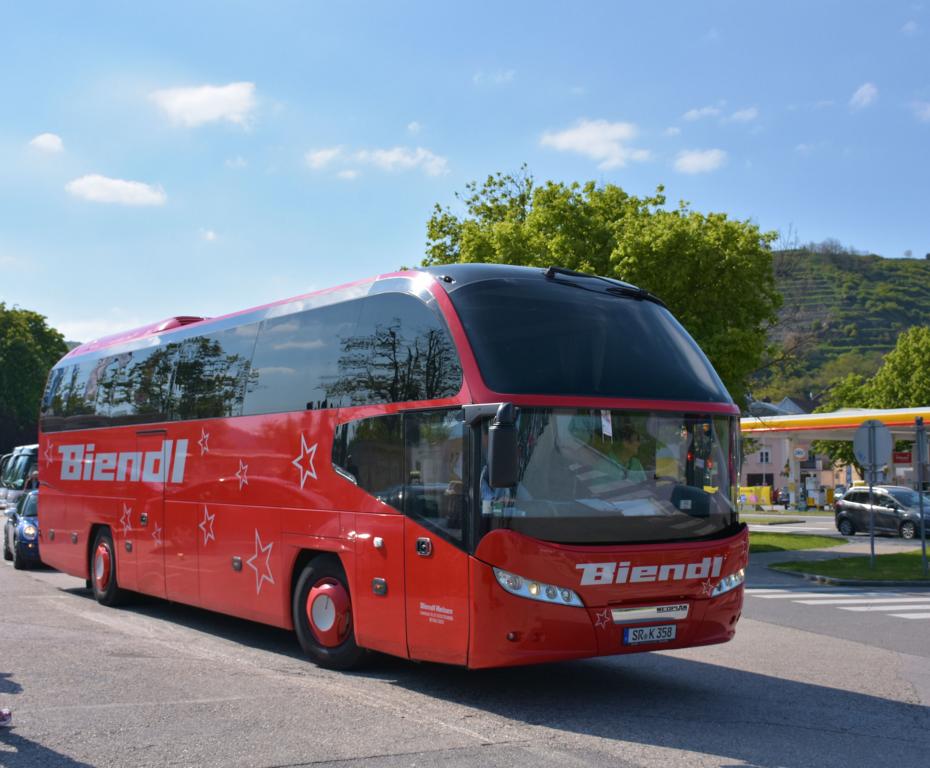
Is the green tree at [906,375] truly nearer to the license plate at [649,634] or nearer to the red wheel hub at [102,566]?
the red wheel hub at [102,566]

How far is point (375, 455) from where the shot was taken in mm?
Result: 9586

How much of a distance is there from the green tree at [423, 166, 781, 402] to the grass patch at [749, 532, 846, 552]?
4290 mm

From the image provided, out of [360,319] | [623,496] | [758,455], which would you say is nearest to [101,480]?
[360,319]

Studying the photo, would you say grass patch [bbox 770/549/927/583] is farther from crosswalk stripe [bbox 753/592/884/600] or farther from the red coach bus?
the red coach bus

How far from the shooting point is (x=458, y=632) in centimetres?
835

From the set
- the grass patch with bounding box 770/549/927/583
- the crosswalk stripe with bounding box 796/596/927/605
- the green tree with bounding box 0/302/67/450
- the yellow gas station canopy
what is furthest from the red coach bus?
the green tree with bounding box 0/302/67/450

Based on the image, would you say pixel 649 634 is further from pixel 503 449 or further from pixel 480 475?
pixel 503 449

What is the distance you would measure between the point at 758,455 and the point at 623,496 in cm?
13207

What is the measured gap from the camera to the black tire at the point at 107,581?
15180 millimetres

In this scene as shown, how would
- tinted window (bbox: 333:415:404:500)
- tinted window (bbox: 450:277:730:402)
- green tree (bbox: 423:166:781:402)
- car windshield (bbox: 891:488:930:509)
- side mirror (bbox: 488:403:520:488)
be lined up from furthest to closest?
car windshield (bbox: 891:488:930:509), green tree (bbox: 423:166:781:402), tinted window (bbox: 333:415:404:500), tinted window (bbox: 450:277:730:402), side mirror (bbox: 488:403:520:488)

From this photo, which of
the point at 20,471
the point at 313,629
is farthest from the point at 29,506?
the point at 313,629

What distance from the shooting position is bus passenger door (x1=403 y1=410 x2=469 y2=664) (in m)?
8.41

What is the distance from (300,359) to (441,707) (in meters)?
4.00

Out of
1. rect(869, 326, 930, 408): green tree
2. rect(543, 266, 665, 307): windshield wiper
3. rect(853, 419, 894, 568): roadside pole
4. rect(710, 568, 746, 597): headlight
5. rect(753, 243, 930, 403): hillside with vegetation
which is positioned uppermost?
rect(753, 243, 930, 403): hillside with vegetation
